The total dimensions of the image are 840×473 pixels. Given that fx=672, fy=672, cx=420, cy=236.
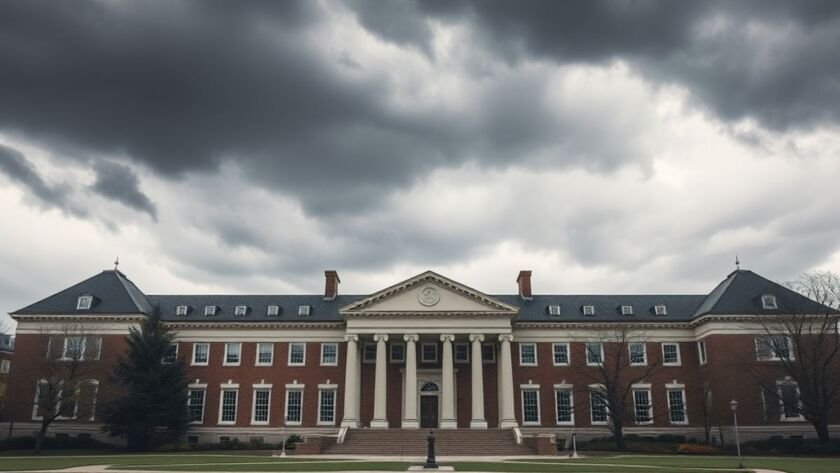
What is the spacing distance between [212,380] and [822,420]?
43.9 metres

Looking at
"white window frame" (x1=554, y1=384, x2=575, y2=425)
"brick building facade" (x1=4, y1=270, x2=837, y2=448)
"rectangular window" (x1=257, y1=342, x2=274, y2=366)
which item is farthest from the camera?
"rectangular window" (x1=257, y1=342, x2=274, y2=366)

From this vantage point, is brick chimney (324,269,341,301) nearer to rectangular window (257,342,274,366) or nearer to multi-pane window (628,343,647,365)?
rectangular window (257,342,274,366)

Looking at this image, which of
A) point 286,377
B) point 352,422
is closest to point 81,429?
point 286,377

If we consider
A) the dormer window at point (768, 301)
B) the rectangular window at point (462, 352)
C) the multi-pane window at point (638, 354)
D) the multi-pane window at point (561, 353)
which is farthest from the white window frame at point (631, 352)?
the rectangular window at point (462, 352)

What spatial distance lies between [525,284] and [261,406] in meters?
24.8

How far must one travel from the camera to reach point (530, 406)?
53.4m

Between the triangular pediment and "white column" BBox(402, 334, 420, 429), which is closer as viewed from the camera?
"white column" BBox(402, 334, 420, 429)

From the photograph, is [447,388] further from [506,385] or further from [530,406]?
[530,406]

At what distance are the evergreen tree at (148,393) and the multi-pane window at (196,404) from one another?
3.58 m

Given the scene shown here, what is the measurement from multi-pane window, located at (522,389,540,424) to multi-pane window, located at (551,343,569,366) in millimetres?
3055

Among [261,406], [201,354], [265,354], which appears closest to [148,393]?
[201,354]

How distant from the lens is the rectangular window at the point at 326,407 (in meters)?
53.0

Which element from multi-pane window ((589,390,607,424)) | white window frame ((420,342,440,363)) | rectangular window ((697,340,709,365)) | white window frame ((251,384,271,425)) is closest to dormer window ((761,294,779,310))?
rectangular window ((697,340,709,365))

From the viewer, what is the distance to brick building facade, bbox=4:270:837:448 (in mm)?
49875
